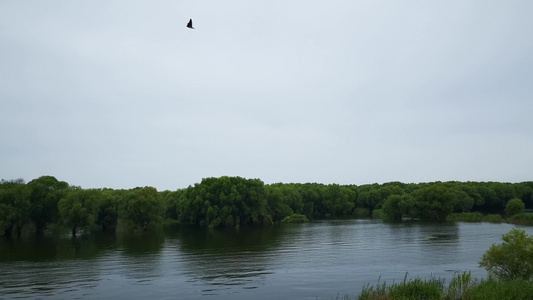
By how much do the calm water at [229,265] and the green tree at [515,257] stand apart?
10748 mm

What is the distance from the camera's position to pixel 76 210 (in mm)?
104562

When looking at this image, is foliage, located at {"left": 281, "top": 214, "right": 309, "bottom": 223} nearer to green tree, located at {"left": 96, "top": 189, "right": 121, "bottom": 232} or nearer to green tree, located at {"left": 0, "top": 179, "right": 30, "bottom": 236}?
green tree, located at {"left": 96, "top": 189, "right": 121, "bottom": 232}

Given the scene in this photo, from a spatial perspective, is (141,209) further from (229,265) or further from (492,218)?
(492,218)

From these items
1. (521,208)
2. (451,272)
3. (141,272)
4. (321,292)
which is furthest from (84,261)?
(521,208)

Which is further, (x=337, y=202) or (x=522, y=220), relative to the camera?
(x=337, y=202)

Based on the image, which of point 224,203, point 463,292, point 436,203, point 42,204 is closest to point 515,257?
point 463,292

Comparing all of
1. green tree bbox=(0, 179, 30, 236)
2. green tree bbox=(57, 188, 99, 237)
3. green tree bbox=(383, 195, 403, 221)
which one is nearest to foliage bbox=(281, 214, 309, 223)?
green tree bbox=(383, 195, 403, 221)

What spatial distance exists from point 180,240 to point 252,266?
40.4m

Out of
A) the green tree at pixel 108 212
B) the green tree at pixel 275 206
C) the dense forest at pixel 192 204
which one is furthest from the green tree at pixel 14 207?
the green tree at pixel 275 206

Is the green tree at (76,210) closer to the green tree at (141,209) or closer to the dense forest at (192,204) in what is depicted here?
the dense forest at (192,204)

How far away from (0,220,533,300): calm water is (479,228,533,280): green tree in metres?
10.7

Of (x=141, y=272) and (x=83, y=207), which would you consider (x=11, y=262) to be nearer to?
(x=141, y=272)

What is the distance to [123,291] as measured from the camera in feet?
137

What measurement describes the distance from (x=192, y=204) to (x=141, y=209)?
1984cm
